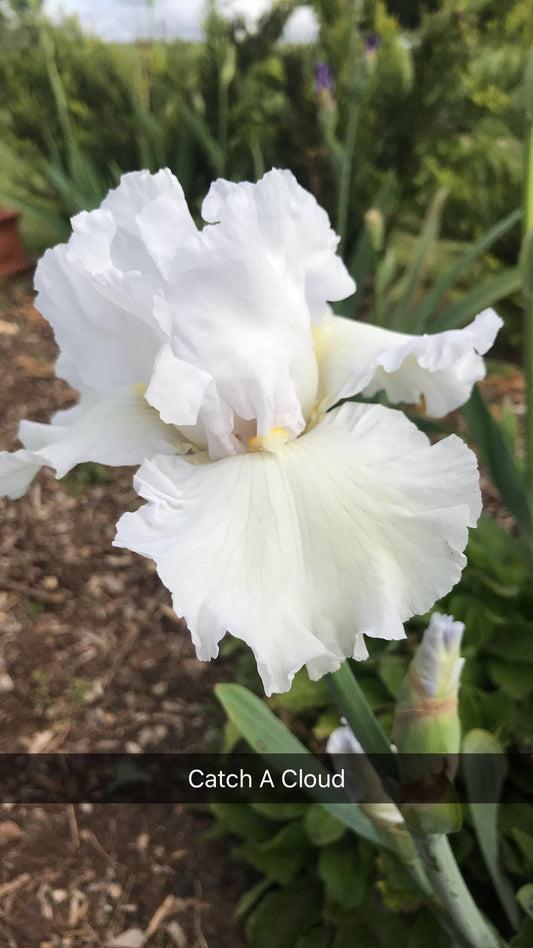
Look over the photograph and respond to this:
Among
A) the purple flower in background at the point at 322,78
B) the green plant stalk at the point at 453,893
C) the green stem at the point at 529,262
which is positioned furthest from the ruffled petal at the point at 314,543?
the purple flower in background at the point at 322,78

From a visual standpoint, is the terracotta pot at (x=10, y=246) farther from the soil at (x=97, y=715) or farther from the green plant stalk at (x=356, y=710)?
the green plant stalk at (x=356, y=710)

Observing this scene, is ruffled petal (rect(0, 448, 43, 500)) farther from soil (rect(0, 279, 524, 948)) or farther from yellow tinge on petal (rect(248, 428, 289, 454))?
soil (rect(0, 279, 524, 948))

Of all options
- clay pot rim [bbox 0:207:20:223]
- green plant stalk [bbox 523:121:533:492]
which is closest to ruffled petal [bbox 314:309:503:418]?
green plant stalk [bbox 523:121:533:492]

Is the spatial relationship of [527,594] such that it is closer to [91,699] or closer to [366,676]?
[366,676]

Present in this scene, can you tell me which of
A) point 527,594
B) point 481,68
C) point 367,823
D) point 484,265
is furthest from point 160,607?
point 481,68

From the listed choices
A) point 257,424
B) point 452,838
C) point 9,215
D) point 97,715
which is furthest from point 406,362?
point 9,215

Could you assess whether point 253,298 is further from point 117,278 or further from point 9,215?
point 9,215
